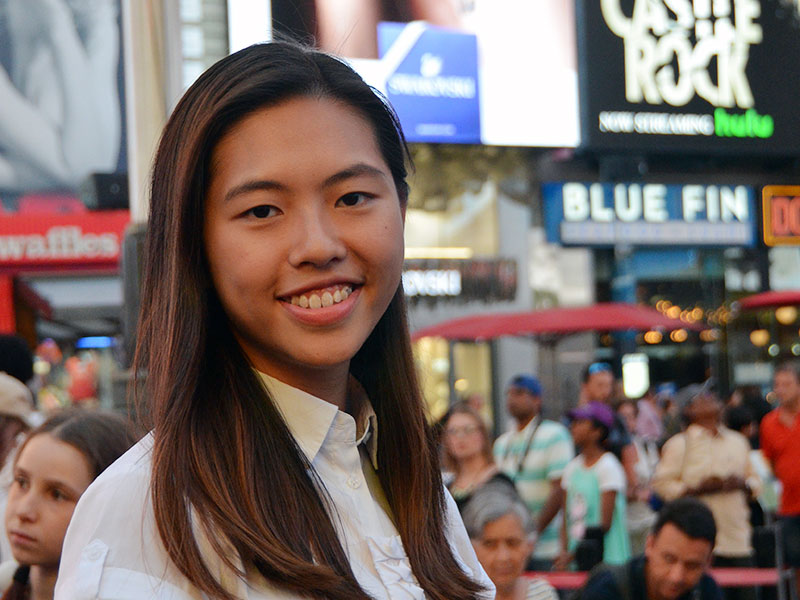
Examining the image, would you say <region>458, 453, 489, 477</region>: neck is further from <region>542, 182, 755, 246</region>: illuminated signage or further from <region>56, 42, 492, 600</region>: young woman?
<region>542, 182, 755, 246</region>: illuminated signage

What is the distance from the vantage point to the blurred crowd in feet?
19.6

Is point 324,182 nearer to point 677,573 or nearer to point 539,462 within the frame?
point 677,573

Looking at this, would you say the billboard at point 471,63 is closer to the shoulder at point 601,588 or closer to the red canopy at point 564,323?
the red canopy at point 564,323

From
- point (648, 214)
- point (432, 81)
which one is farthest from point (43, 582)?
point (648, 214)

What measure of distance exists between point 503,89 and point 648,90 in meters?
2.07

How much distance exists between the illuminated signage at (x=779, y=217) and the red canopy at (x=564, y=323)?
5025 mm

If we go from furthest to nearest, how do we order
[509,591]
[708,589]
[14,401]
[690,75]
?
1. [690,75]
2. [708,589]
3. [14,401]
4. [509,591]

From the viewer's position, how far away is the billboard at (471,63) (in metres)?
13.8

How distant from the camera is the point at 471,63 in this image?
1436cm

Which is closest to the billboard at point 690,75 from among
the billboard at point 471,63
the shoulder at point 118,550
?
the billboard at point 471,63

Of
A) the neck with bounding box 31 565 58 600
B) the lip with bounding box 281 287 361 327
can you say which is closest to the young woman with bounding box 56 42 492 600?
the lip with bounding box 281 287 361 327

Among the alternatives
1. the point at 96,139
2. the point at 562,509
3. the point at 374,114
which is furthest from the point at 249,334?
the point at 96,139

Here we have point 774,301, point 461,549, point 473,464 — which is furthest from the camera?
point 774,301

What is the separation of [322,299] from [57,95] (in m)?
13.8
